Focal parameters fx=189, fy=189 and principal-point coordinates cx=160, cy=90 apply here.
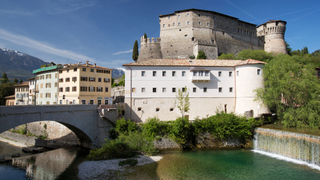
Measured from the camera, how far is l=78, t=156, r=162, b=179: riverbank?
15.9 metres

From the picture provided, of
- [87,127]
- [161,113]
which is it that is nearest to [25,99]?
[87,127]

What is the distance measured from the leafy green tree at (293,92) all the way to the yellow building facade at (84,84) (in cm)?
2459

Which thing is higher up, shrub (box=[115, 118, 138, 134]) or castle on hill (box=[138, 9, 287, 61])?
castle on hill (box=[138, 9, 287, 61])

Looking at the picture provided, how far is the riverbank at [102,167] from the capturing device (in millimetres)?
15891

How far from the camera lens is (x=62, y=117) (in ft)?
67.0

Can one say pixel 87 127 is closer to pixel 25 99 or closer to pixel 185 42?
pixel 25 99

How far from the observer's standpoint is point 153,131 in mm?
22891

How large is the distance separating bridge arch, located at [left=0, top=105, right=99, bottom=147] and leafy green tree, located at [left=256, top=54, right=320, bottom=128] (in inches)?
926

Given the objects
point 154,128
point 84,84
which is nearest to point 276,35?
point 154,128

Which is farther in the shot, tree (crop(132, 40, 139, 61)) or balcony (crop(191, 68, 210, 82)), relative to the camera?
tree (crop(132, 40, 139, 61))

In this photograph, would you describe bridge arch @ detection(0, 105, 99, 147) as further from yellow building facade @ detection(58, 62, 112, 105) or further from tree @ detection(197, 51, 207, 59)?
tree @ detection(197, 51, 207, 59)

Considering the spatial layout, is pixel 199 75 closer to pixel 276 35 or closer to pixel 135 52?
pixel 135 52

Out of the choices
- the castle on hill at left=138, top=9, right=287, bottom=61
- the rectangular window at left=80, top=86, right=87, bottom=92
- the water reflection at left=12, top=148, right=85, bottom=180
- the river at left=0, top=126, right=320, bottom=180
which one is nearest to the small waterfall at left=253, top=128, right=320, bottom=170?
the river at left=0, top=126, right=320, bottom=180

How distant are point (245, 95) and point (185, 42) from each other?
112 feet
